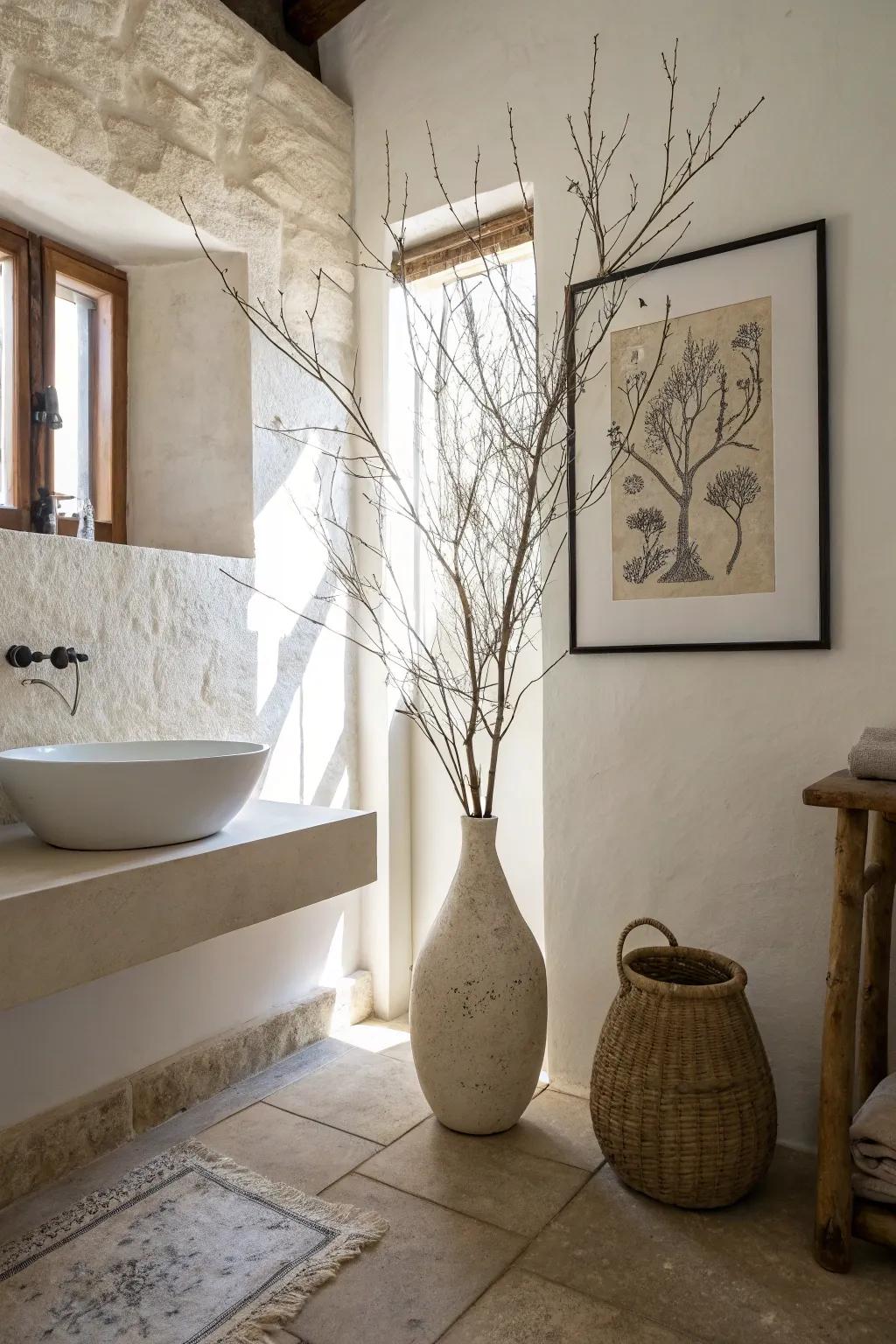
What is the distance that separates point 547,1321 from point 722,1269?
0.33m

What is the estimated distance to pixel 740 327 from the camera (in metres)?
2.02

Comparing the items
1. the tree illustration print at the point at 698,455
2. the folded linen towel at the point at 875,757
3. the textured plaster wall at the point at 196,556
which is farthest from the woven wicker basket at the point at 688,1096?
the textured plaster wall at the point at 196,556

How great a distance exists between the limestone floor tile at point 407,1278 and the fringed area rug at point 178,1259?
31 mm

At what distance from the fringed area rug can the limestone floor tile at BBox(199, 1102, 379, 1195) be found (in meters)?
0.05

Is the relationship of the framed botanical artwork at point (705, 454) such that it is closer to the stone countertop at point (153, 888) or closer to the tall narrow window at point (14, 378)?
the stone countertop at point (153, 888)

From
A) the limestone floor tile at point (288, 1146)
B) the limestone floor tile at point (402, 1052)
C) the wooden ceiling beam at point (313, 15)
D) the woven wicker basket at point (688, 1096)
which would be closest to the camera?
the woven wicker basket at point (688, 1096)

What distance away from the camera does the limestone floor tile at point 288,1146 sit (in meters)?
1.87

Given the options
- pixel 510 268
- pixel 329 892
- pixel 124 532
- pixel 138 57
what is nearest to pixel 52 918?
pixel 329 892

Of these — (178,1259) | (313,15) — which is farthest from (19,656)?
(313,15)

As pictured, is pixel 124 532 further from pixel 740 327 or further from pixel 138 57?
pixel 740 327

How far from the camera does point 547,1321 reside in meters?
1.46

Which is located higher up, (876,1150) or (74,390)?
(74,390)

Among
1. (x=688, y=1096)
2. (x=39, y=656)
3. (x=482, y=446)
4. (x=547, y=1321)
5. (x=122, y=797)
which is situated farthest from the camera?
(x=482, y=446)

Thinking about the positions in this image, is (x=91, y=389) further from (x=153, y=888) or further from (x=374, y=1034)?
(x=374, y=1034)
